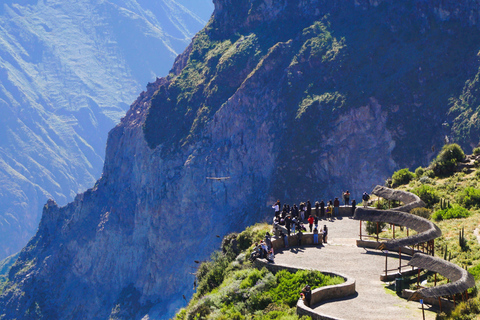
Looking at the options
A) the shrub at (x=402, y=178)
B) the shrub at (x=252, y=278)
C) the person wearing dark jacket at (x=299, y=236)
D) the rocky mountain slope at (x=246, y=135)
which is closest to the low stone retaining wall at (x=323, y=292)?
the shrub at (x=252, y=278)

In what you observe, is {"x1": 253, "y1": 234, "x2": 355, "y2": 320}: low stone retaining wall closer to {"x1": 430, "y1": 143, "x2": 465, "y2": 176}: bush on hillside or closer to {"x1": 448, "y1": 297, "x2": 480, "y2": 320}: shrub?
{"x1": 448, "y1": 297, "x2": 480, "y2": 320}: shrub

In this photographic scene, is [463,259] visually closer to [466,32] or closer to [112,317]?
[466,32]

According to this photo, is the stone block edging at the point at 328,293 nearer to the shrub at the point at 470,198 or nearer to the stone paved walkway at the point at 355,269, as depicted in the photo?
the stone paved walkway at the point at 355,269

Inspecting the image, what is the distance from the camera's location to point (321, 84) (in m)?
121

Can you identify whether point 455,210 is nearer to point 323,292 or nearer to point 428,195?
point 428,195

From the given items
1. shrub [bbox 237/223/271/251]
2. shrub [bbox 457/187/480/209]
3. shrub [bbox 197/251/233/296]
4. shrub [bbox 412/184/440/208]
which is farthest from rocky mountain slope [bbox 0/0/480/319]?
shrub [bbox 197/251/233/296]

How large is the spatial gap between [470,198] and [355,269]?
45.5 feet

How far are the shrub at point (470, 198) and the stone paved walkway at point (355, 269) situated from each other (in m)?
7.04

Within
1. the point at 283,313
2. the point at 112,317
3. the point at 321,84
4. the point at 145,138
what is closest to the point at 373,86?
the point at 321,84

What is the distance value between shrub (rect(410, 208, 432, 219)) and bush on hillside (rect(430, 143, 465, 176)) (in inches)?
443

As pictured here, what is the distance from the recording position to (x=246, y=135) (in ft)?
414

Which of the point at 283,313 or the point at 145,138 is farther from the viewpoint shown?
the point at 145,138

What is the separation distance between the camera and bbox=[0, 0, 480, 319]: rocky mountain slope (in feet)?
361

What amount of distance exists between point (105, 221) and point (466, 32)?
93.3m
